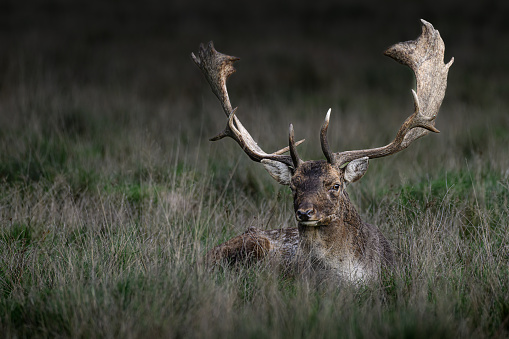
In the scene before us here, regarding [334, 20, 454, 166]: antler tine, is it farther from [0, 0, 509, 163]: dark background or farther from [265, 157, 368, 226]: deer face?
[0, 0, 509, 163]: dark background

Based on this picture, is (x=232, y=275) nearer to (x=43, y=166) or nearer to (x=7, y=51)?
(x=43, y=166)

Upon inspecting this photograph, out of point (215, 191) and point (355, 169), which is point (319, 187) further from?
point (215, 191)

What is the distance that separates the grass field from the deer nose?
0.46 meters

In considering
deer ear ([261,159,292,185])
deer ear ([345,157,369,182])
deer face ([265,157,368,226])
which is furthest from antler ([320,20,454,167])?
deer ear ([261,159,292,185])

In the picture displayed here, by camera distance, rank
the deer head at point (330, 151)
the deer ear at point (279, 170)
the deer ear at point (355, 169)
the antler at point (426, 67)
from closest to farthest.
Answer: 1. the deer head at point (330, 151)
2. the deer ear at point (355, 169)
3. the deer ear at point (279, 170)
4. the antler at point (426, 67)

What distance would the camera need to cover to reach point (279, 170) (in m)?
5.12

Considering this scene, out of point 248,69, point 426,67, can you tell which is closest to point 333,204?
point 426,67

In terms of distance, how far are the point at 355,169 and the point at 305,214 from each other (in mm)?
721

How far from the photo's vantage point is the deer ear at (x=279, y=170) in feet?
16.7

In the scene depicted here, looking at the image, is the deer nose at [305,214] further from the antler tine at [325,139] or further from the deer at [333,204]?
the antler tine at [325,139]

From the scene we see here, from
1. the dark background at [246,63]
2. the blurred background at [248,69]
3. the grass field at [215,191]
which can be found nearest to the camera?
the grass field at [215,191]

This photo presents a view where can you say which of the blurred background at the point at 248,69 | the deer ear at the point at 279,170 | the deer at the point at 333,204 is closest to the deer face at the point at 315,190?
the deer at the point at 333,204

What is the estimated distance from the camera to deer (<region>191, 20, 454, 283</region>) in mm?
4785

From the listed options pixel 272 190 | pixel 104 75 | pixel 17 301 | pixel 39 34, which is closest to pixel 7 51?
pixel 104 75
